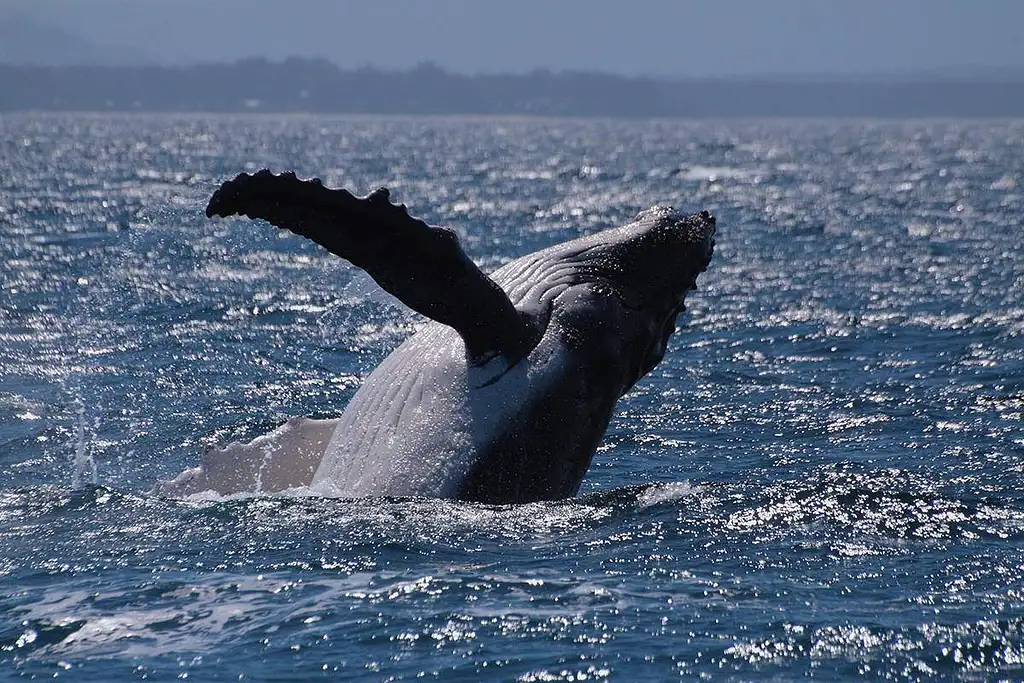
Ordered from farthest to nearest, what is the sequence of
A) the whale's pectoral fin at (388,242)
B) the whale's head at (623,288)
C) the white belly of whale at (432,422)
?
the whale's head at (623,288) → the white belly of whale at (432,422) → the whale's pectoral fin at (388,242)

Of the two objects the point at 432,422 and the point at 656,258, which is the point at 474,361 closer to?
the point at 432,422

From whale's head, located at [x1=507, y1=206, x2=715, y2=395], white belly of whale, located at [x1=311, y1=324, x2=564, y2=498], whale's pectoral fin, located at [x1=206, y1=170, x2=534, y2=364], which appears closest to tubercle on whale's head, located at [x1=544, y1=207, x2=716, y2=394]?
whale's head, located at [x1=507, y1=206, x2=715, y2=395]

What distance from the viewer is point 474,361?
8484mm

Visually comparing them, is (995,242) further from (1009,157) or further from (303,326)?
(1009,157)

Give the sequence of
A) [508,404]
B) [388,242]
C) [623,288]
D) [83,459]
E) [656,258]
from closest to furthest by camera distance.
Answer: [388,242], [508,404], [623,288], [656,258], [83,459]

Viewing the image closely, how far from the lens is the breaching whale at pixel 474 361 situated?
790 cm

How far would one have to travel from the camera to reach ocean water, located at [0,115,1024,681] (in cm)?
659

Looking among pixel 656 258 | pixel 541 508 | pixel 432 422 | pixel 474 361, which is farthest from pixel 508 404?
pixel 656 258

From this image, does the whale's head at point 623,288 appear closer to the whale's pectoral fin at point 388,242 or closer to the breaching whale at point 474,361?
the breaching whale at point 474,361

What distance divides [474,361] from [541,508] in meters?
0.84

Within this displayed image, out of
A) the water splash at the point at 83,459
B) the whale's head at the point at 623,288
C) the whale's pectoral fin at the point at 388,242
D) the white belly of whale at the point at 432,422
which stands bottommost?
the water splash at the point at 83,459

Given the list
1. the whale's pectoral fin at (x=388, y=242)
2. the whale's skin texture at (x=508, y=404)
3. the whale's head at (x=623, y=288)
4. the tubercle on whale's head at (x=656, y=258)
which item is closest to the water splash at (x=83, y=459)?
the whale's skin texture at (x=508, y=404)

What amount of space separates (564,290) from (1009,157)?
8314cm

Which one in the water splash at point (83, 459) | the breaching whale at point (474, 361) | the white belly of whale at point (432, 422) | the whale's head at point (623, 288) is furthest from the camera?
the water splash at point (83, 459)
